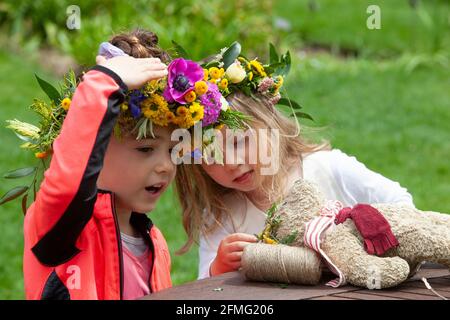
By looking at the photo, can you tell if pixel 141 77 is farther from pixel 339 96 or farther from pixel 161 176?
pixel 339 96

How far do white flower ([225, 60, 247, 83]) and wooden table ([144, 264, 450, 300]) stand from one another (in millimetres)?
855

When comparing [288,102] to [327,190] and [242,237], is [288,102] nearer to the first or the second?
[327,190]

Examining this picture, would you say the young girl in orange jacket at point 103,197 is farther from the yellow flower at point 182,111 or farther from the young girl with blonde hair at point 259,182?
the young girl with blonde hair at point 259,182

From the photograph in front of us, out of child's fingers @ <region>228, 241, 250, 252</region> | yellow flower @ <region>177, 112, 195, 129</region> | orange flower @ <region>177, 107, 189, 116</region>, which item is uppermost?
orange flower @ <region>177, 107, 189, 116</region>

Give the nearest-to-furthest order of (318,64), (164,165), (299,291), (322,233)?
(299,291), (322,233), (164,165), (318,64)

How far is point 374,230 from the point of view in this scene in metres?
2.56

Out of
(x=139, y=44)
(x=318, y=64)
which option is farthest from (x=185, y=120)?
(x=318, y=64)

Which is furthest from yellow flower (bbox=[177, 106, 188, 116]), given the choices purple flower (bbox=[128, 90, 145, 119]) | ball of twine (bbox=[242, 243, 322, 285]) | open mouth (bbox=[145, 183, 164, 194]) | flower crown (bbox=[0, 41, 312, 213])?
ball of twine (bbox=[242, 243, 322, 285])

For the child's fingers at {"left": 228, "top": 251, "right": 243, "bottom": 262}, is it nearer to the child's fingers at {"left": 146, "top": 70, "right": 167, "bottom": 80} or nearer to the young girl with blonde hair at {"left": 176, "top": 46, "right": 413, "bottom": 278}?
the young girl with blonde hair at {"left": 176, "top": 46, "right": 413, "bottom": 278}

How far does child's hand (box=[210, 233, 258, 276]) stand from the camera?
119 inches

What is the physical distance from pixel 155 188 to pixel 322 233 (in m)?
0.60

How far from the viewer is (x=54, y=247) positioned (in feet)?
8.39

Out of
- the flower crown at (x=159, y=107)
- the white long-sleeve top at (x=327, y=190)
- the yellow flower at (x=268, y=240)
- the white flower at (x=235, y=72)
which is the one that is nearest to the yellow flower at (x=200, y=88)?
the flower crown at (x=159, y=107)
